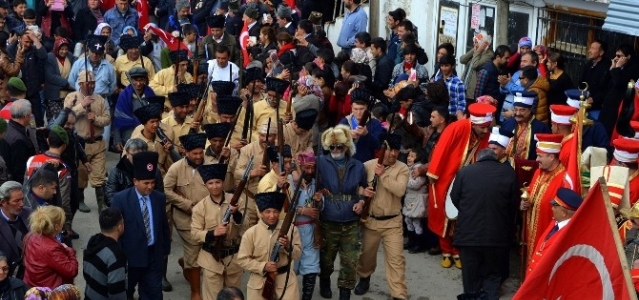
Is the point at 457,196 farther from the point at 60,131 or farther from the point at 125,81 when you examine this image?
the point at 125,81

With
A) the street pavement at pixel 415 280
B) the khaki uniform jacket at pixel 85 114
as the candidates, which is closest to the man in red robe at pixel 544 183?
the street pavement at pixel 415 280

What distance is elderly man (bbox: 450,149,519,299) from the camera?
450 inches

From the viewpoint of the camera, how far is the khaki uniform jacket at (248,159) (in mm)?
12328

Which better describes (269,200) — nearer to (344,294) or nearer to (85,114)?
(344,294)

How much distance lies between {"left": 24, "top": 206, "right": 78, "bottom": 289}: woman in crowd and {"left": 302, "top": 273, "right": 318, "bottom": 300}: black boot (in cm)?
242

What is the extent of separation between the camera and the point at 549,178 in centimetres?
1152

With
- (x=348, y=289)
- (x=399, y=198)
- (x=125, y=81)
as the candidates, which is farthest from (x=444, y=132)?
(x=125, y=81)

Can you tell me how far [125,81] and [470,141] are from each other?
5.61 m

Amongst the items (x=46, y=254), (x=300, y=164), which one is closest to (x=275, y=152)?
(x=300, y=164)

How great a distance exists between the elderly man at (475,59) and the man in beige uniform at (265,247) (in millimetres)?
5397

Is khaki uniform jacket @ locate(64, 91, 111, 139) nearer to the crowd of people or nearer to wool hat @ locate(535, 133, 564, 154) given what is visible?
the crowd of people

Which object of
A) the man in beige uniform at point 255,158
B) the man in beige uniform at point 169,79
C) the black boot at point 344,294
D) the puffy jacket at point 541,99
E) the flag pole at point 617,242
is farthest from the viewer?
the man in beige uniform at point 169,79

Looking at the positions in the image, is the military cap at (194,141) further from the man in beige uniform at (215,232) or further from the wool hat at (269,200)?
the wool hat at (269,200)

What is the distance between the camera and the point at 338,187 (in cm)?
1165
